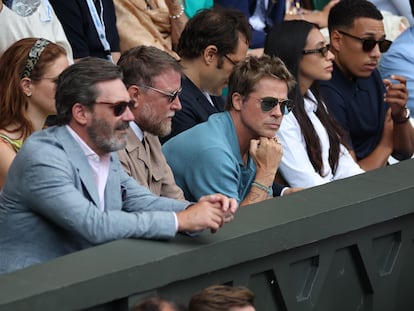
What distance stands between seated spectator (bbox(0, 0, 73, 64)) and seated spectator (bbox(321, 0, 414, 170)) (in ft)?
6.30

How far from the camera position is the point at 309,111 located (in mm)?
7637

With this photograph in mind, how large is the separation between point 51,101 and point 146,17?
2523 mm

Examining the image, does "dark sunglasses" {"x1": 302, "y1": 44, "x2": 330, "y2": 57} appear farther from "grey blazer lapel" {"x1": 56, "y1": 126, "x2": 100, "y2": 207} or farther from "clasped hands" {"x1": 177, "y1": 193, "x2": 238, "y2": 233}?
"grey blazer lapel" {"x1": 56, "y1": 126, "x2": 100, "y2": 207}

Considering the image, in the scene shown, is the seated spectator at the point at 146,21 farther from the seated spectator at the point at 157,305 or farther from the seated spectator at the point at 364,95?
the seated spectator at the point at 157,305

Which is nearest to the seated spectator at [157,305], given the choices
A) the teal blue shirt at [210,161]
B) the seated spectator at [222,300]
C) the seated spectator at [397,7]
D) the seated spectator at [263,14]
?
the seated spectator at [222,300]

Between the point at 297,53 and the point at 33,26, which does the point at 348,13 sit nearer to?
the point at 297,53

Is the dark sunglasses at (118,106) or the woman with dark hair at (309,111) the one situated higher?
the dark sunglasses at (118,106)

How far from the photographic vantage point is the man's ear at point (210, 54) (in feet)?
24.6

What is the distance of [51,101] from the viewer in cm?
612

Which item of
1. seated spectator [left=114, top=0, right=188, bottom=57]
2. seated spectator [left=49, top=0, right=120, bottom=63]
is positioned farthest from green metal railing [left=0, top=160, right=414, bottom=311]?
seated spectator [left=114, top=0, right=188, bottom=57]

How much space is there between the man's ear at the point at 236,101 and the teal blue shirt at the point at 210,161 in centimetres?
6

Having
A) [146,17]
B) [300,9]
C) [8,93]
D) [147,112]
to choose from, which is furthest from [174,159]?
[300,9]

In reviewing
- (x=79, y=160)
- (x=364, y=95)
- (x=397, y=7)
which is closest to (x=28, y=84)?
(x=79, y=160)

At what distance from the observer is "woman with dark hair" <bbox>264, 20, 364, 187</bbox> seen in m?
7.34
